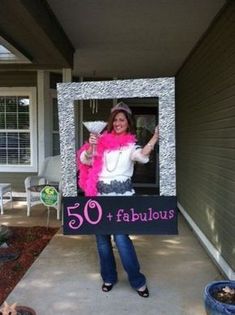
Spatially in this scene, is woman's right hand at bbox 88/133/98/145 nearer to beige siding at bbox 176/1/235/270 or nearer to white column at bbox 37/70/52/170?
beige siding at bbox 176/1/235/270

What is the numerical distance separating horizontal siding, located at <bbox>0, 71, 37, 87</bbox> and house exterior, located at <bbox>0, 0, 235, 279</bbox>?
0.02 meters

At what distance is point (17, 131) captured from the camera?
23.0 ft

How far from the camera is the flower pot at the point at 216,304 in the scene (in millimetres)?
2250

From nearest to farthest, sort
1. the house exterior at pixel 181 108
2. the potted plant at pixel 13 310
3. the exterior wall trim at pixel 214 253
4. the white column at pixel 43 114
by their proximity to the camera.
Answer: the potted plant at pixel 13 310, the exterior wall trim at pixel 214 253, the house exterior at pixel 181 108, the white column at pixel 43 114

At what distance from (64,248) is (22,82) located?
138 inches

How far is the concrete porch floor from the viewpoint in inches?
115

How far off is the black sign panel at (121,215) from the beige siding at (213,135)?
2.07 feet

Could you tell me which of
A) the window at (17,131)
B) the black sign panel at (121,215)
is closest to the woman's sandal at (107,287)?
the black sign panel at (121,215)

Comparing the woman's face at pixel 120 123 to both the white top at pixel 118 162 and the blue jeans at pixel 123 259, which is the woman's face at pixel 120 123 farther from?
the blue jeans at pixel 123 259

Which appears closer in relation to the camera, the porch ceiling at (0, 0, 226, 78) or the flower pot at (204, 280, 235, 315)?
the flower pot at (204, 280, 235, 315)

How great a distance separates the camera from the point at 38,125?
6.74m

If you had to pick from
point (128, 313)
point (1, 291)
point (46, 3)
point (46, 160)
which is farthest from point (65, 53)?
point (128, 313)

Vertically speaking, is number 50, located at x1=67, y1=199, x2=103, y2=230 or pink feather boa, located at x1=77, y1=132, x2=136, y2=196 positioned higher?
pink feather boa, located at x1=77, y1=132, x2=136, y2=196

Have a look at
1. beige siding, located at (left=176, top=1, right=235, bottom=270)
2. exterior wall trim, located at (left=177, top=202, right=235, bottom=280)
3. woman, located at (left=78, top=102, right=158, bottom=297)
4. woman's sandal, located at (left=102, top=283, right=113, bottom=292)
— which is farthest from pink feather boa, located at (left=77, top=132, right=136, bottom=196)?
exterior wall trim, located at (left=177, top=202, right=235, bottom=280)
